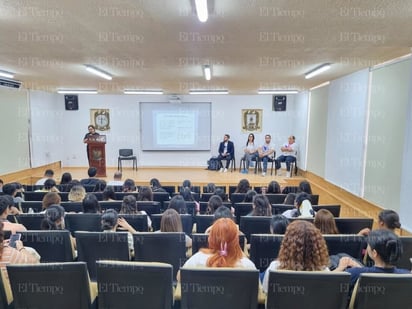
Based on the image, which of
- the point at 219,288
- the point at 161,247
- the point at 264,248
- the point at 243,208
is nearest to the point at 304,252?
the point at 219,288

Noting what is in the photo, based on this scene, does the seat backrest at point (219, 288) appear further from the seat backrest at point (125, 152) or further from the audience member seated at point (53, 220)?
the seat backrest at point (125, 152)

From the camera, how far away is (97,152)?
9.30 m

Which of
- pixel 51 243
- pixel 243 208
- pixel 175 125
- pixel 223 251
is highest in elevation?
pixel 175 125

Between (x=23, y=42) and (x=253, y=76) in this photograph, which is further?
(x=253, y=76)

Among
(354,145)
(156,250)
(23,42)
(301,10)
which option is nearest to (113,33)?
(23,42)

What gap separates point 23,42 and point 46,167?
A: 7.49m

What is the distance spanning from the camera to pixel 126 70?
6414 millimetres

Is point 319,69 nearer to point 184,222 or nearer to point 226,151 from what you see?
point 184,222

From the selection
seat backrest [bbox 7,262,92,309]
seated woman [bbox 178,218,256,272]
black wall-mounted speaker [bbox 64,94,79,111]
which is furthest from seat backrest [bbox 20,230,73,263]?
black wall-mounted speaker [bbox 64,94,79,111]

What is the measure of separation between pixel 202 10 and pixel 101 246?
2.51m

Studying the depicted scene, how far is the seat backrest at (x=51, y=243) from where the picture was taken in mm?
2619

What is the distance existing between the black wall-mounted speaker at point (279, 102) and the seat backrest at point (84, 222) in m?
9.48

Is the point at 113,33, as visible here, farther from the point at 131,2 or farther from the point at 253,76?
the point at 253,76

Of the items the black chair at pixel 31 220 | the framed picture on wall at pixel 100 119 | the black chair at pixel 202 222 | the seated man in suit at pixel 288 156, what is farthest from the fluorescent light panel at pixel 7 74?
the seated man in suit at pixel 288 156
